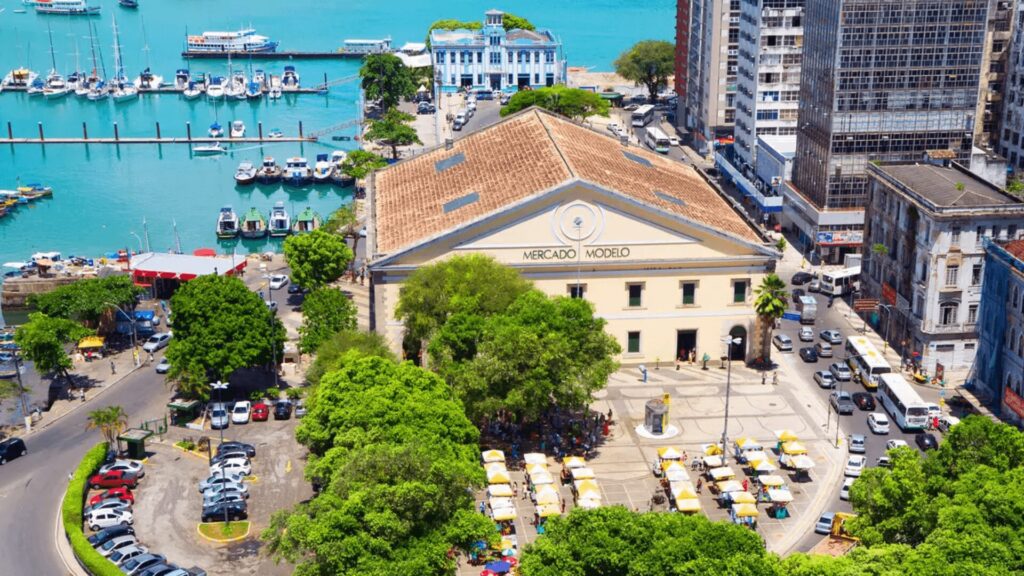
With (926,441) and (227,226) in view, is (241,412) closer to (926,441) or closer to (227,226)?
(926,441)

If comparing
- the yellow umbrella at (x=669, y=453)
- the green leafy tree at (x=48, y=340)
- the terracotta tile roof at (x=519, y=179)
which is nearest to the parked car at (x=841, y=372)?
the terracotta tile roof at (x=519, y=179)

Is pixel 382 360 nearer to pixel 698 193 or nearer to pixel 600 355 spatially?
pixel 600 355

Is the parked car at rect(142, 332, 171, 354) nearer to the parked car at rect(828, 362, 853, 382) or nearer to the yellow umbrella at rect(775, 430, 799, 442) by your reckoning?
the yellow umbrella at rect(775, 430, 799, 442)

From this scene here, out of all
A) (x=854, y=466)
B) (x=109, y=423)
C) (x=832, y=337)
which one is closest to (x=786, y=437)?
(x=854, y=466)

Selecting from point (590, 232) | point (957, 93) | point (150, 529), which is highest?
point (957, 93)

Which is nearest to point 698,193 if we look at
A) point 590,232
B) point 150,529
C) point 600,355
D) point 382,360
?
point 590,232

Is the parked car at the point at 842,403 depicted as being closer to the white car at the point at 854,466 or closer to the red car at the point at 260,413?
the white car at the point at 854,466

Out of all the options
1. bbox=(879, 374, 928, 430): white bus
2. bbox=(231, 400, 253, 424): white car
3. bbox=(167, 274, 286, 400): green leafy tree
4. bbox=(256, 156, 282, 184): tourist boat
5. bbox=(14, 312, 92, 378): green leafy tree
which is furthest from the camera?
bbox=(256, 156, 282, 184): tourist boat

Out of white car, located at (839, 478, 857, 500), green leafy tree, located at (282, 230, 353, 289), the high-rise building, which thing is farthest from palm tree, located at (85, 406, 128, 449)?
the high-rise building
